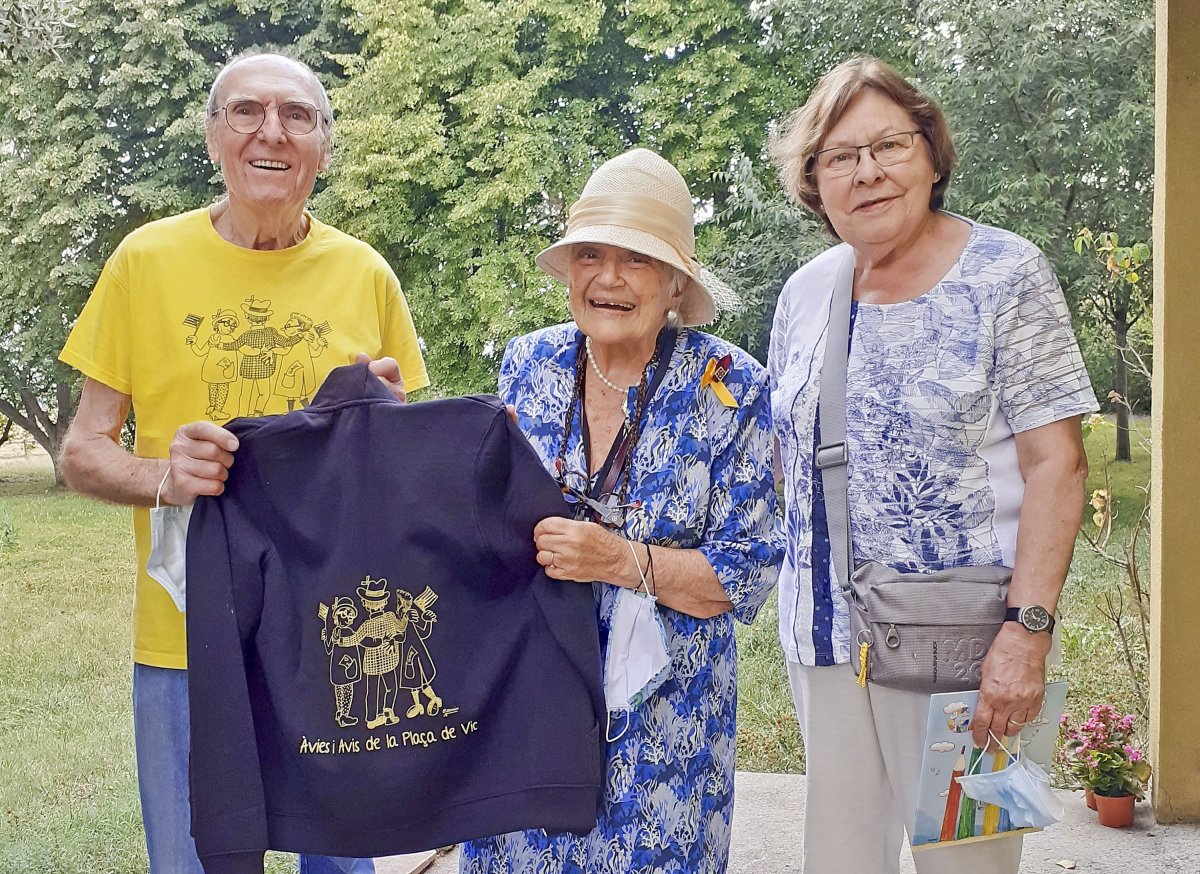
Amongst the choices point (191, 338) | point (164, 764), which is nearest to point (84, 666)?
point (164, 764)

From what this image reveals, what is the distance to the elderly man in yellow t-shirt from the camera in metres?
1.81

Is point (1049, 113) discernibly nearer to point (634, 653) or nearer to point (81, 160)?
point (81, 160)

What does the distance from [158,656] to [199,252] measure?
2.27 feet

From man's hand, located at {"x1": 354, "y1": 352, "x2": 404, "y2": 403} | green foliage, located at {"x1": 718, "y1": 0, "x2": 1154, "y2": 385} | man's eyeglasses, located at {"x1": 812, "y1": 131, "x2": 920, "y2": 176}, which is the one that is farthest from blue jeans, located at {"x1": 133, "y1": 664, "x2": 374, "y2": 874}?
green foliage, located at {"x1": 718, "y1": 0, "x2": 1154, "y2": 385}

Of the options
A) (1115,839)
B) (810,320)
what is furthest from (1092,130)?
(810,320)

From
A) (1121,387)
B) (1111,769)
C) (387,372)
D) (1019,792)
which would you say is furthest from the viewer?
(1121,387)

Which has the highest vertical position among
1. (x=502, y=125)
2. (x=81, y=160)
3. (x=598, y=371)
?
(x=502, y=125)

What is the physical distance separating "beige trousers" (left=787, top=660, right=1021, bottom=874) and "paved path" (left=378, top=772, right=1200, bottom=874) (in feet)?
4.71

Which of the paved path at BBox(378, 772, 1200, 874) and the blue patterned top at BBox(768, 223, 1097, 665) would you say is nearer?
the blue patterned top at BBox(768, 223, 1097, 665)

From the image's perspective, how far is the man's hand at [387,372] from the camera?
159 cm

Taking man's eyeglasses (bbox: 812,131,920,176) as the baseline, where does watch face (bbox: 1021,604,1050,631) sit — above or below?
below

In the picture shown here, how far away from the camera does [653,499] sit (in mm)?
1647

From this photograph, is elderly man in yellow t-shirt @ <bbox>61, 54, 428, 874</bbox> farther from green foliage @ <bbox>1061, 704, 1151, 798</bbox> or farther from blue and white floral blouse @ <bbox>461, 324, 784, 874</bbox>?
green foliage @ <bbox>1061, 704, 1151, 798</bbox>

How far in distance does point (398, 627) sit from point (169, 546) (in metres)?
0.37
